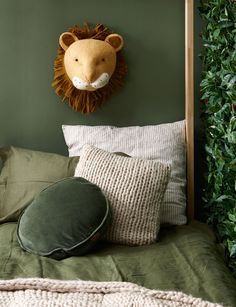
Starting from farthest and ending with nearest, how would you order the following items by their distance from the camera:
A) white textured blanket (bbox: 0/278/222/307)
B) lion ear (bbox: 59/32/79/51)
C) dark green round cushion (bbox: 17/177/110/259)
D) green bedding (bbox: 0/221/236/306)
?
lion ear (bbox: 59/32/79/51) → dark green round cushion (bbox: 17/177/110/259) → green bedding (bbox: 0/221/236/306) → white textured blanket (bbox: 0/278/222/307)

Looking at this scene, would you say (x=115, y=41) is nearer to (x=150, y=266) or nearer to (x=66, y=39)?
(x=66, y=39)

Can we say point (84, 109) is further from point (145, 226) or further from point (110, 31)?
point (145, 226)

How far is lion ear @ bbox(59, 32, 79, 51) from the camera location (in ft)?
8.85

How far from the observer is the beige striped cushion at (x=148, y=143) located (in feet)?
8.54

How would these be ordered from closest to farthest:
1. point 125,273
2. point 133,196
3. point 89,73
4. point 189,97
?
point 125,273 < point 133,196 < point 89,73 < point 189,97

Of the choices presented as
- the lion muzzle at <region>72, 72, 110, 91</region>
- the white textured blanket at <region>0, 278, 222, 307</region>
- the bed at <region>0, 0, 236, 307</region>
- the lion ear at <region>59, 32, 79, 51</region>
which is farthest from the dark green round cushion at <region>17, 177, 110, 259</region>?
the lion ear at <region>59, 32, 79, 51</region>

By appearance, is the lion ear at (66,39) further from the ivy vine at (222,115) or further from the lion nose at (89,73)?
the ivy vine at (222,115)

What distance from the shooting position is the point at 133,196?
218 centimetres

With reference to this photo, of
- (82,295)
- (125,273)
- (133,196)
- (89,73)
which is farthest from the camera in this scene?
(89,73)

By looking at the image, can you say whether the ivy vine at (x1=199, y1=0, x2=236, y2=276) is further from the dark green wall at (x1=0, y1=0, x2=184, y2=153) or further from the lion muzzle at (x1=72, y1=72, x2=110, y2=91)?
the lion muzzle at (x1=72, y1=72, x2=110, y2=91)

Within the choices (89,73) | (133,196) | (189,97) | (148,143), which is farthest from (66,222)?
(189,97)

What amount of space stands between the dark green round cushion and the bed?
43 millimetres

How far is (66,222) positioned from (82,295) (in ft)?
1.81

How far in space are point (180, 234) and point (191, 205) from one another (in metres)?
0.44
